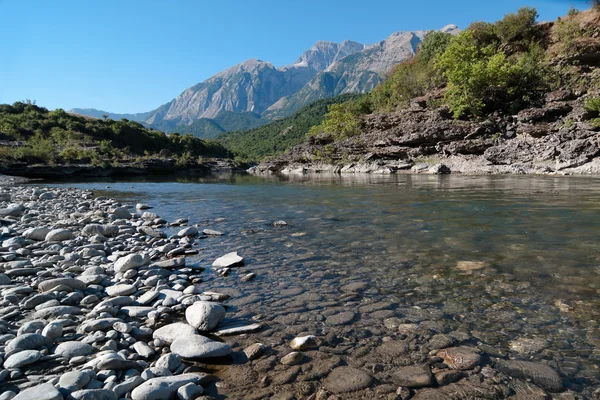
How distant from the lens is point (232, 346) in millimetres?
3451

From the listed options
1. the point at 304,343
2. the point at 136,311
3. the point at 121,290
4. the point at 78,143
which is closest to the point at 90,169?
the point at 78,143

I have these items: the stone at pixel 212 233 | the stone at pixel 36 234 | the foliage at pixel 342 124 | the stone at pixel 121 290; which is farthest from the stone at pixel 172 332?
the foliage at pixel 342 124

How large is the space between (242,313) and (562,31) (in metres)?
68.3

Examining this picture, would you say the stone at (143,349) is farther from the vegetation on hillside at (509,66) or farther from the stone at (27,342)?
the vegetation on hillside at (509,66)

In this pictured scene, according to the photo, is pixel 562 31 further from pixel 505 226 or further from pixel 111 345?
pixel 111 345

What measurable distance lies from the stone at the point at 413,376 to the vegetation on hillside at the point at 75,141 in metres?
62.7

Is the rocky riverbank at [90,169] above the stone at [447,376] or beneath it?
above

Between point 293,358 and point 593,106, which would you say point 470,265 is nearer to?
point 293,358

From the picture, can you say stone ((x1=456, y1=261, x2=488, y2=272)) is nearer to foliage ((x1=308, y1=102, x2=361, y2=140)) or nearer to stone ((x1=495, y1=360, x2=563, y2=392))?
stone ((x1=495, y1=360, x2=563, y2=392))

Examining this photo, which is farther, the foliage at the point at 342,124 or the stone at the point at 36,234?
the foliage at the point at 342,124

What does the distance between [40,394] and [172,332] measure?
4.14 ft

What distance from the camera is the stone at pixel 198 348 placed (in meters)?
3.18

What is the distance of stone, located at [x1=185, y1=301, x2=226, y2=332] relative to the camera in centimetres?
377

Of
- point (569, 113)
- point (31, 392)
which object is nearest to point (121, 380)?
point (31, 392)
